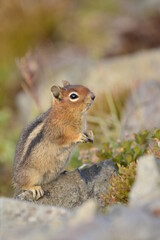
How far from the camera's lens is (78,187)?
266 inches

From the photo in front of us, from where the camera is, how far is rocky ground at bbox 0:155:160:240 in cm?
325

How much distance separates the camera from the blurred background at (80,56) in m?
11.6

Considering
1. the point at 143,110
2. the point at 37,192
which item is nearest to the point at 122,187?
the point at 37,192

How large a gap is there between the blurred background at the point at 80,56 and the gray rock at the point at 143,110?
3 cm

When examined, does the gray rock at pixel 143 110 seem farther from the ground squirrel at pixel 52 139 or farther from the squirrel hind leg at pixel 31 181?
the squirrel hind leg at pixel 31 181

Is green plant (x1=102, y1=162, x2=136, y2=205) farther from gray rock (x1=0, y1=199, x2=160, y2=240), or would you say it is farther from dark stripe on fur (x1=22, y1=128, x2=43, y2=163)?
gray rock (x1=0, y1=199, x2=160, y2=240)

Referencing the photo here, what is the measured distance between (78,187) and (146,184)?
2.49 m

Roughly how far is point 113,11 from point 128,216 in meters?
19.8

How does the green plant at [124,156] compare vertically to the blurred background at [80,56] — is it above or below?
above

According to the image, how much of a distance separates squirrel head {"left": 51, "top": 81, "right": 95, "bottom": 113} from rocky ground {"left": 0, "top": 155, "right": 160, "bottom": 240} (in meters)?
2.70

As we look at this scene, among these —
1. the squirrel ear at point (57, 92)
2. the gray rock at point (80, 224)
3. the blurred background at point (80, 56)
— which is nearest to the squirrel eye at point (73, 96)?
the squirrel ear at point (57, 92)

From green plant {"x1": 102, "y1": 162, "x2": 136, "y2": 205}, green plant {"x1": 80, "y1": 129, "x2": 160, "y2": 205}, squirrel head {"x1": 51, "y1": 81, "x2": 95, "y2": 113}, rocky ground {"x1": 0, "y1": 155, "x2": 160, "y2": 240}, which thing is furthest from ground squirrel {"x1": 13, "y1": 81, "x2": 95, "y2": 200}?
rocky ground {"x1": 0, "y1": 155, "x2": 160, "y2": 240}

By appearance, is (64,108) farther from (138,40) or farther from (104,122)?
(138,40)

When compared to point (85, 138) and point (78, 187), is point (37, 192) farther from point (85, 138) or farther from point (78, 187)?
point (85, 138)
